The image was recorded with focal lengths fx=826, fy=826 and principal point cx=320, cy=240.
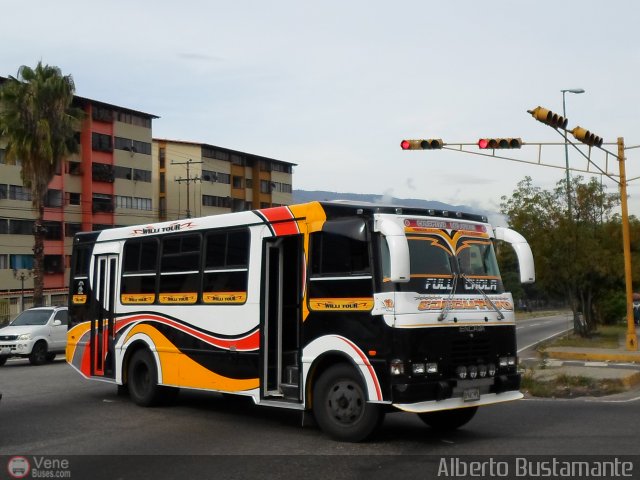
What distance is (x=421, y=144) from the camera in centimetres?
2186

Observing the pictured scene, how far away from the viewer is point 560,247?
32719mm

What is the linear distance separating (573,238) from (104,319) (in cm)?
2237

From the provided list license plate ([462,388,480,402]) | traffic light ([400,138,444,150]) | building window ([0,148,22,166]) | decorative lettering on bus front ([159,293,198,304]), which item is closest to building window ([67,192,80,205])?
building window ([0,148,22,166])

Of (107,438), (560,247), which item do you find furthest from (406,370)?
(560,247)

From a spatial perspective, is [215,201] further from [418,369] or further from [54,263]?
[418,369]

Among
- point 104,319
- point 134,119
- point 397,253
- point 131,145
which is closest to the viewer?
point 397,253

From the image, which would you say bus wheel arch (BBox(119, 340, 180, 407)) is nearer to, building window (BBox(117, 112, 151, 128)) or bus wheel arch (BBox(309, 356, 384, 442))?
bus wheel arch (BBox(309, 356, 384, 442))

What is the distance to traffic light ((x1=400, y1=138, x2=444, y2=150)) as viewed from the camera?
21.8 m

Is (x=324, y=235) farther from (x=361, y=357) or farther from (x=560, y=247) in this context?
(x=560, y=247)

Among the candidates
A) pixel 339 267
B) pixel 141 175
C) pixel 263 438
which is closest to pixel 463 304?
pixel 339 267

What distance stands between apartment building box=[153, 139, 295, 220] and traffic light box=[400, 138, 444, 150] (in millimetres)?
62345

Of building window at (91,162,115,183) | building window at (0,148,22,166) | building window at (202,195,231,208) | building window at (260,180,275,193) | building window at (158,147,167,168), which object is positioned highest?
building window at (158,147,167,168)

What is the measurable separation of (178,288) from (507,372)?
5.48m

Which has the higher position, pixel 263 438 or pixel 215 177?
pixel 215 177
